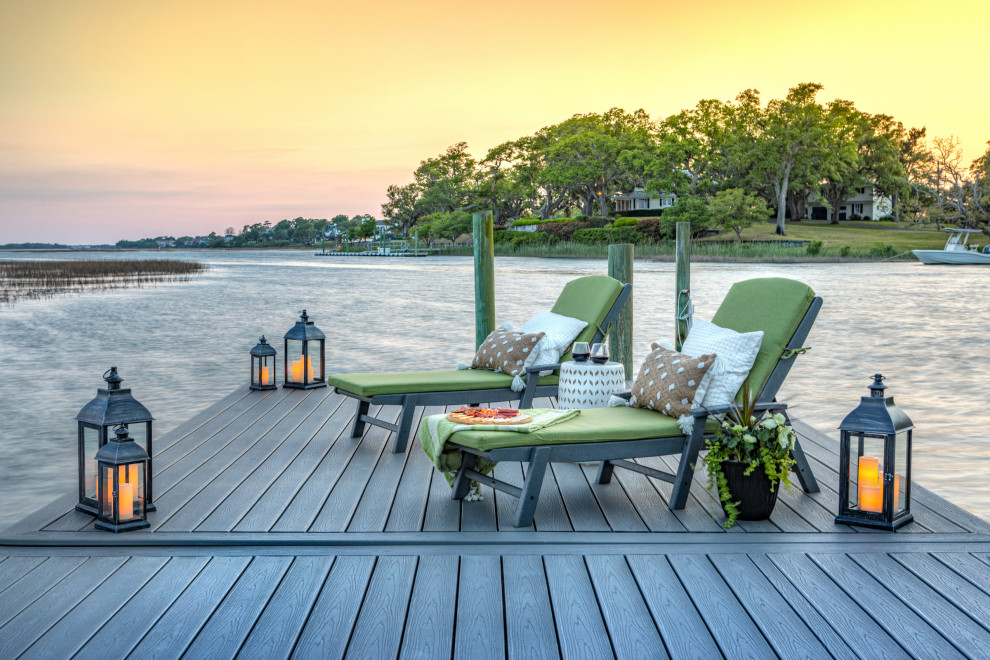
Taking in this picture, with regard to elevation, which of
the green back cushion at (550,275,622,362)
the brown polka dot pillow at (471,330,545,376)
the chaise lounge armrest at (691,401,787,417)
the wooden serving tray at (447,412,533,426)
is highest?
the green back cushion at (550,275,622,362)

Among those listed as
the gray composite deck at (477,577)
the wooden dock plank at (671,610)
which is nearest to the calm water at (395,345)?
the gray composite deck at (477,577)

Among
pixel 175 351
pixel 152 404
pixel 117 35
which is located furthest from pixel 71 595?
pixel 117 35

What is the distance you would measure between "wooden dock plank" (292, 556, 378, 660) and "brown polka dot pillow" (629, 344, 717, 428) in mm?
1432

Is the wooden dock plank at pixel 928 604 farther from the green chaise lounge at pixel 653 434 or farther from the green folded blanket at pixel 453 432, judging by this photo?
the green folded blanket at pixel 453 432

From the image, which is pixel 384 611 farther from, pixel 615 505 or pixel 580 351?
pixel 580 351

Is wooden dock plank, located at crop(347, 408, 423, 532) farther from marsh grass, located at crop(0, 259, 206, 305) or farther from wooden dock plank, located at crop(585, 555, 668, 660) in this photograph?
marsh grass, located at crop(0, 259, 206, 305)

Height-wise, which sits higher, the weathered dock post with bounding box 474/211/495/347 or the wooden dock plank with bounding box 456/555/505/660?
the weathered dock post with bounding box 474/211/495/347

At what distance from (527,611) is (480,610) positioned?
0.13 m

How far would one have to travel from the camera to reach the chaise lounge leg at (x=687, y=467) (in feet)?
11.0

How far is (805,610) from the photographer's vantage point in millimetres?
2369

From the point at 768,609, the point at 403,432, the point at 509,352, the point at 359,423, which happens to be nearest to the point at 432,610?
the point at 768,609

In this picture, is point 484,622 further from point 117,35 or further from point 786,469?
point 117,35

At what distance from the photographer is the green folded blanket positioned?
3.25m

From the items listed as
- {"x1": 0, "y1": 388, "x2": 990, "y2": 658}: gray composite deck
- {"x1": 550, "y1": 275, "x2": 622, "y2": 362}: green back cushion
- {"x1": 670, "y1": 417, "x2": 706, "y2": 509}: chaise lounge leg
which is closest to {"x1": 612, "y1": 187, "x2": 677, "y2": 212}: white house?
{"x1": 550, "y1": 275, "x2": 622, "y2": 362}: green back cushion
